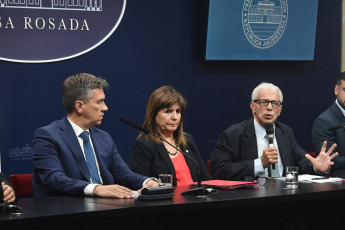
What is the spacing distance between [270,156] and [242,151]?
0.43m

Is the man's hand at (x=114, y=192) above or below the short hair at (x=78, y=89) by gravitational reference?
below

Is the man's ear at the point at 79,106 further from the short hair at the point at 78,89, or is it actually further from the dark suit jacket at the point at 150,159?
the dark suit jacket at the point at 150,159

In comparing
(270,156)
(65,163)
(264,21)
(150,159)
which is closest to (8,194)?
(65,163)

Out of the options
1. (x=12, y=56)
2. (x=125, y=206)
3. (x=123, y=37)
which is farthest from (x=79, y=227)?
(x=123, y=37)

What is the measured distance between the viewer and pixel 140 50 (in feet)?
16.9

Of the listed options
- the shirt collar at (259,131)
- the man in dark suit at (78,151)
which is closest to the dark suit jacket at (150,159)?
the man in dark suit at (78,151)

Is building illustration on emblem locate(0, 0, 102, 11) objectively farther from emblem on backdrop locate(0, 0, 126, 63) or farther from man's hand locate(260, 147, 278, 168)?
man's hand locate(260, 147, 278, 168)

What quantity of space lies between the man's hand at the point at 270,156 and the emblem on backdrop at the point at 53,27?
177cm

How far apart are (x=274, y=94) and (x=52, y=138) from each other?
1.82 m

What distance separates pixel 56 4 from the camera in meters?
4.70

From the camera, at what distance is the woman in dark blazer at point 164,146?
399 centimetres

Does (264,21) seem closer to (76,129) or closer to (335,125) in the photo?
(335,125)

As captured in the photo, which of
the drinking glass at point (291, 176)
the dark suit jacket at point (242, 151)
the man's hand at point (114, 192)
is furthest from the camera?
the dark suit jacket at point (242, 151)

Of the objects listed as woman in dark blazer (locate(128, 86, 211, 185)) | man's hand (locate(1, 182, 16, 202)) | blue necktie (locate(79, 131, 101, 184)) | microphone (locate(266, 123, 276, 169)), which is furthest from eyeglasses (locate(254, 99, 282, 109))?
man's hand (locate(1, 182, 16, 202))
